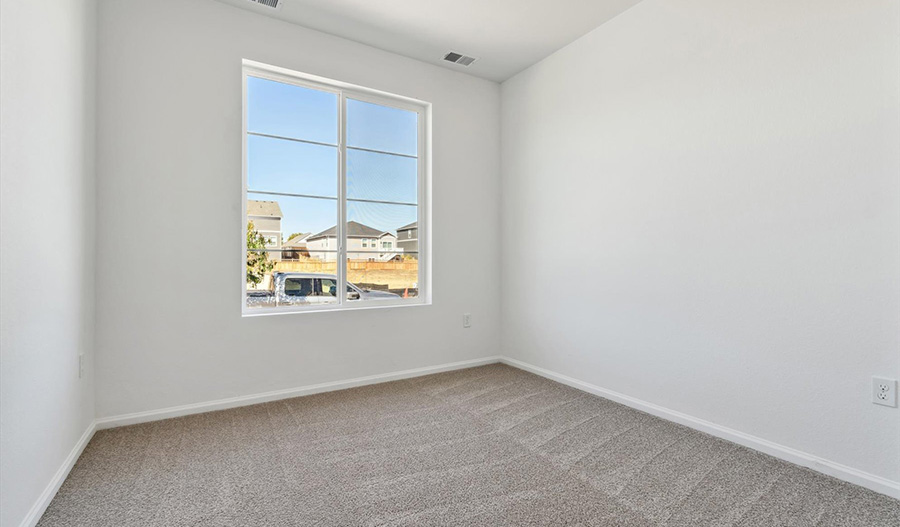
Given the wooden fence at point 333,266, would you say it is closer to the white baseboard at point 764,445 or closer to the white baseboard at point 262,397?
the white baseboard at point 262,397

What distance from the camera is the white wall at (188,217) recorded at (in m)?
2.46

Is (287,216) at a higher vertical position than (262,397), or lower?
higher

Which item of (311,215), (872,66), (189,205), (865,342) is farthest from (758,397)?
(189,205)

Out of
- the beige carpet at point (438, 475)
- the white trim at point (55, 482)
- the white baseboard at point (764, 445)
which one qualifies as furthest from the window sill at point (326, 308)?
the white baseboard at point (764, 445)

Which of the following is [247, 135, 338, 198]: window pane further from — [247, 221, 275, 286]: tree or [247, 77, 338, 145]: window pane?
[247, 221, 275, 286]: tree

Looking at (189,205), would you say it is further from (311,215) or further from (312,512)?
(312,512)

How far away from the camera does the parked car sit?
300 centimetres

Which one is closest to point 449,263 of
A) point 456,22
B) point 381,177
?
point 381,177

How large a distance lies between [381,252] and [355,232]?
29 cm

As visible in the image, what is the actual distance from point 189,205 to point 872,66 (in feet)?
12.1

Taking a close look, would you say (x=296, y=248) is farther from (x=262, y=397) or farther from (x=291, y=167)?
(x=262, y=397)

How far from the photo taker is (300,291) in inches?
124

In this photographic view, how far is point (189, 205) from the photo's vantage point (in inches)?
→ 105

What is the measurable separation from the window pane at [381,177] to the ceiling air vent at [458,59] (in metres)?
0.90
